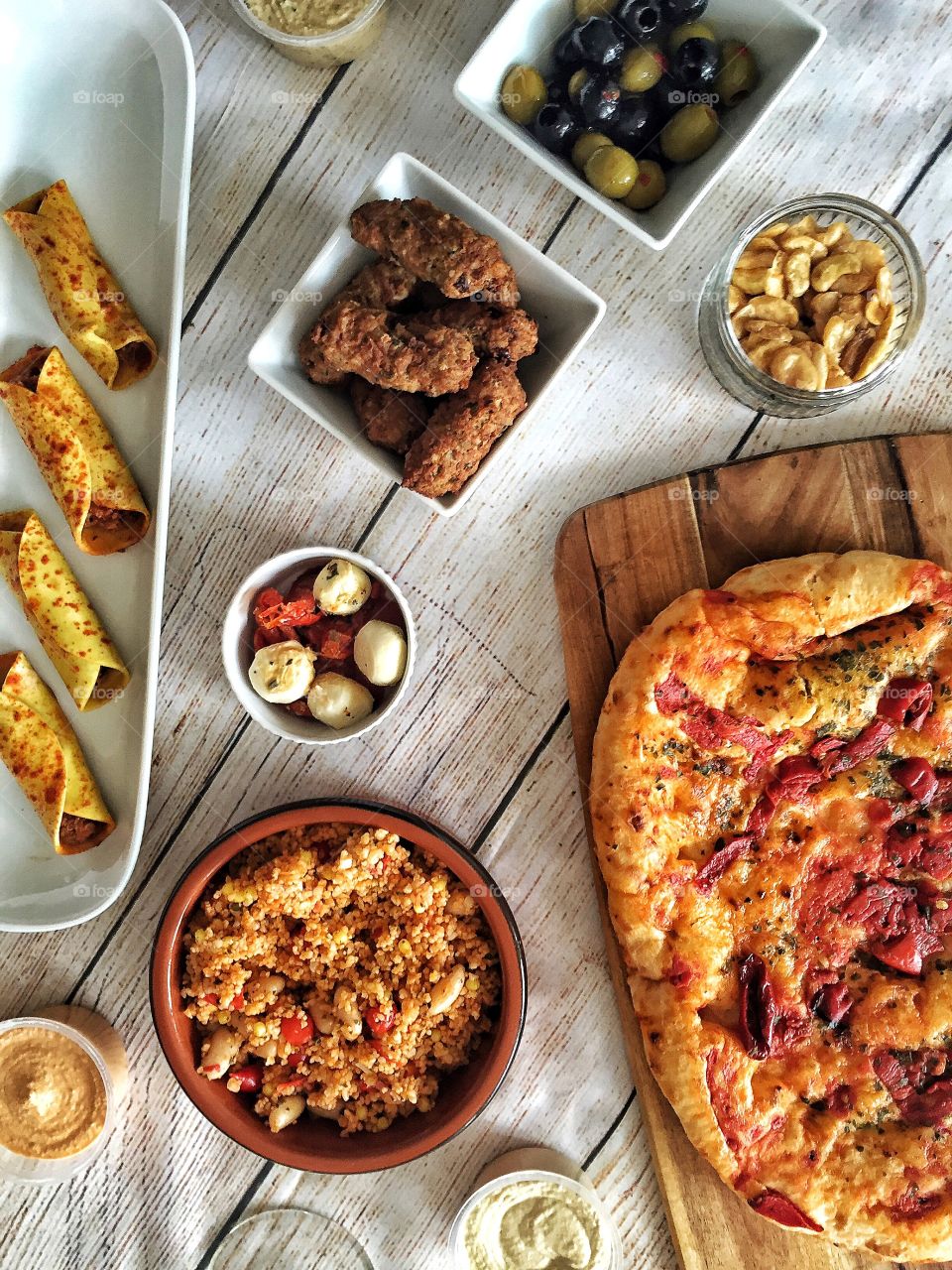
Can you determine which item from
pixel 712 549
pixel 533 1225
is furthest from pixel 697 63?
pixel 533 1225

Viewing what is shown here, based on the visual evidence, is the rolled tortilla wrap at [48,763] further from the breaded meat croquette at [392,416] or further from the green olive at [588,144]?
the green olive at [588,144]

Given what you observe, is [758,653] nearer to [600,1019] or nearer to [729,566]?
[729,566]

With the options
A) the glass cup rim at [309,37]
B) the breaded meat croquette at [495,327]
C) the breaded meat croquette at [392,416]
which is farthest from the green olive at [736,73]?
the breaded meat croquette at [392,416]

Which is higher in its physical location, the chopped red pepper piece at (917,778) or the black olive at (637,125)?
the black olive at (637,125)

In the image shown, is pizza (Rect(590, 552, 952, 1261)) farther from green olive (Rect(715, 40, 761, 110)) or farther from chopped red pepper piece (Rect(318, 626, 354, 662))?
green olive (Rect(715, 40, 761, 110))

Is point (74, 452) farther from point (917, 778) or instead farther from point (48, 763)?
point (917, 778)

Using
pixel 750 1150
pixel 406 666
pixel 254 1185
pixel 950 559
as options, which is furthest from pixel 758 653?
pixel 254 1185

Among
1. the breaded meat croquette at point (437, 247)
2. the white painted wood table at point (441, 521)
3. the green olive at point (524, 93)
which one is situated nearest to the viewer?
the breaded meat croquette at point (437, 247)
